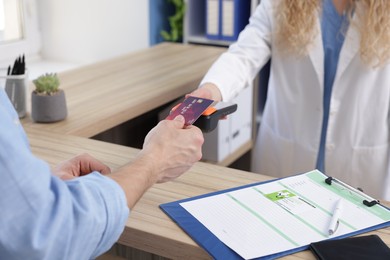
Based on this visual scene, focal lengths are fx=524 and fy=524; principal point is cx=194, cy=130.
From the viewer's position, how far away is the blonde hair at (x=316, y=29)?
1362mm

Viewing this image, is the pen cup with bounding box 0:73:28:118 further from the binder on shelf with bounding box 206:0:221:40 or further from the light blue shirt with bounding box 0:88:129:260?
the binder on shelf with bounding box 206:0:221:40

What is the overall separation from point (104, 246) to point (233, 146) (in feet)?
4.97

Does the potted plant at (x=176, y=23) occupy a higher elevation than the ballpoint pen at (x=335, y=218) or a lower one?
higher

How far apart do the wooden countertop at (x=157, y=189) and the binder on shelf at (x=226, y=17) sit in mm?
1516

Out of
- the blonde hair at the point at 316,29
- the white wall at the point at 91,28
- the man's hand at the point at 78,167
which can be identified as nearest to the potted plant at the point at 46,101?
the man's hand at the point at 78,167

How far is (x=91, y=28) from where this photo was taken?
282 cm

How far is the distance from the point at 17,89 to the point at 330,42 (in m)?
0.90

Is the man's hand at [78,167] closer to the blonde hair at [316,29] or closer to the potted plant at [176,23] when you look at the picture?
the blonde hair at [316,29]

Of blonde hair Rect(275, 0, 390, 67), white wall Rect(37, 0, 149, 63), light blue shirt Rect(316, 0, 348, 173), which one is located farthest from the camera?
white wall Rect(37, 0, 149, 63)

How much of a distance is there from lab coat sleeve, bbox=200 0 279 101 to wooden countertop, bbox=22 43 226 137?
317 mm

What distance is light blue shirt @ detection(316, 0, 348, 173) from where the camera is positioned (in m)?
1.47

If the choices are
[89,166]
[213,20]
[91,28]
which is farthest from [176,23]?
[89,166]

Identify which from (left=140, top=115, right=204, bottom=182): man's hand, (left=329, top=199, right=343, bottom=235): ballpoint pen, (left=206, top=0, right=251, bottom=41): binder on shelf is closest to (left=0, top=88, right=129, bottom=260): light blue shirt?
(left=140, top=115, right=204, bottom=182): man's hand

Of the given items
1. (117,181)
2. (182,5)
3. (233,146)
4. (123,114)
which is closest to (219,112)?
(117,181)
